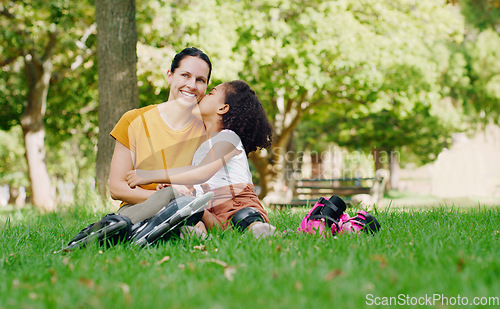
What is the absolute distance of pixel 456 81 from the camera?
61.3 feet

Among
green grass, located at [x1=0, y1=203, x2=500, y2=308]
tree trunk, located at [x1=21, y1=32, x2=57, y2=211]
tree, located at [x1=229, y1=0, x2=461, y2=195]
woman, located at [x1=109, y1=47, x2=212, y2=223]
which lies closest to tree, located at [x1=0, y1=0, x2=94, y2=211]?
tree trunk, located at [x1=21, y1=32, x2=57, y2=211]

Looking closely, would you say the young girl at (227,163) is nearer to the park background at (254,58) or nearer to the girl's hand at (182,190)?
the girl's hand at (182,190)

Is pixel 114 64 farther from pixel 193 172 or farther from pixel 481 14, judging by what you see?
pixel 481 14

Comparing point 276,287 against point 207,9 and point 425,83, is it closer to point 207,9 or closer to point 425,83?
point 207,9

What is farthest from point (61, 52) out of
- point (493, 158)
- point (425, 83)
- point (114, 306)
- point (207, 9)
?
point (493, 158)

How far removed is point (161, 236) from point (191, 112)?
116cm

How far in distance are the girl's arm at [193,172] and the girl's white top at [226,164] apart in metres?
0.06

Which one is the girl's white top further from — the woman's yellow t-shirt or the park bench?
the park bench

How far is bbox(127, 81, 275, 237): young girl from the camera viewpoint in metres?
3.21

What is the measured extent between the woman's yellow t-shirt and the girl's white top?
12cm

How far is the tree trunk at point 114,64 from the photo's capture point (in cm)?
614

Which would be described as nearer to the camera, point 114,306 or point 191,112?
point 114,306

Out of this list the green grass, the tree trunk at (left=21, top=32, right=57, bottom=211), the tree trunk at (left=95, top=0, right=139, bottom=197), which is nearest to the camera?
the green grass

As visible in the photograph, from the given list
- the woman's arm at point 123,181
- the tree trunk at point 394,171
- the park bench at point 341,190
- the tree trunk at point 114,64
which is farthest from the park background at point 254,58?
the tree trunk at point 394,171
